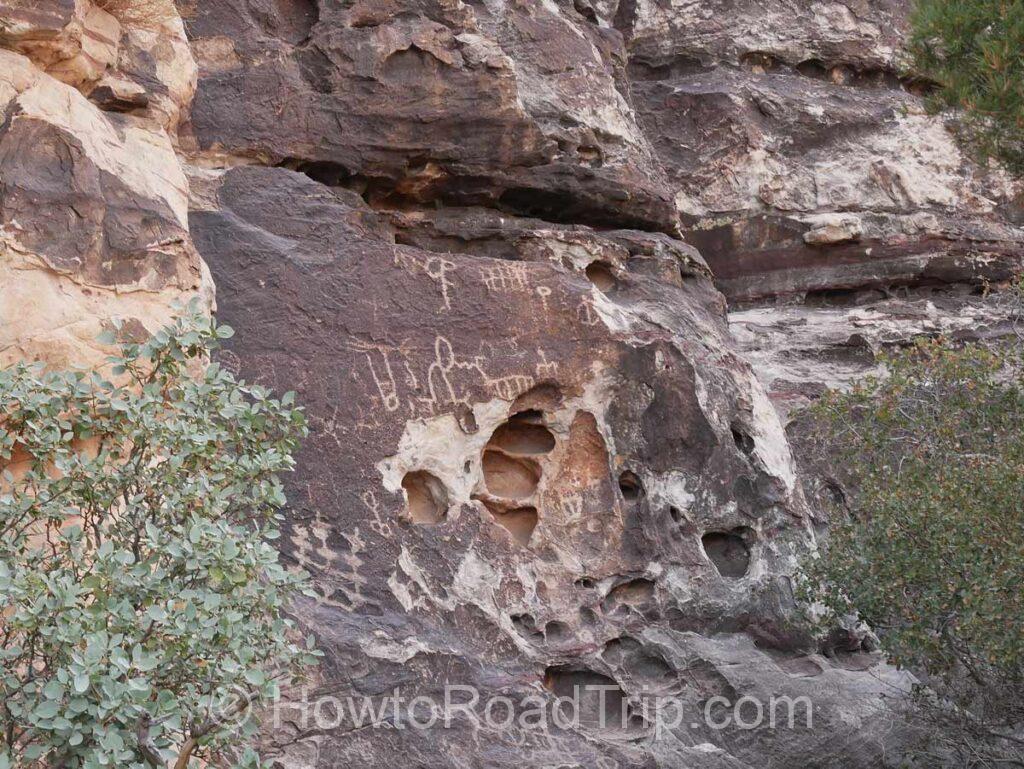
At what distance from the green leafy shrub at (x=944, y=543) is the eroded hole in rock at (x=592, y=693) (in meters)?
1.60

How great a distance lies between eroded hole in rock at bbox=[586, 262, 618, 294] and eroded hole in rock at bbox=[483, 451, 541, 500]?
184cm

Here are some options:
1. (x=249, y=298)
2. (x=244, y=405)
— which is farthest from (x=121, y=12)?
(x=244, y=405)

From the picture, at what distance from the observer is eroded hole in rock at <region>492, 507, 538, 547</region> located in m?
9.45

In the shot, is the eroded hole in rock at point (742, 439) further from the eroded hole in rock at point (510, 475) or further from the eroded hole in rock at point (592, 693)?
the eroded hole in rock at point (592, 693)

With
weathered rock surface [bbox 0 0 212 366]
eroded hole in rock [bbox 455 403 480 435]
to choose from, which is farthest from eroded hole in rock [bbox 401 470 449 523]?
weathered rock surface [bbox 0 0 212 366]

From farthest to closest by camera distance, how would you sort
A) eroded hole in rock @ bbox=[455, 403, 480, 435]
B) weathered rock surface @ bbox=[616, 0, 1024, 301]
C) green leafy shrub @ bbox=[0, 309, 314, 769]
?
weathered rock surface @ bbox=[616, 0, 1024, 301], eroded hole in rock @ bbox=[455, 403, 480, 435], green leafy shrub @ bbox=[0, 309, 314, 769]

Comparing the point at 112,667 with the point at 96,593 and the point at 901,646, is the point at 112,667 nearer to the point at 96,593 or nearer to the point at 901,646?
the point at 96,593

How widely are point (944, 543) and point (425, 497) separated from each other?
11.2ft

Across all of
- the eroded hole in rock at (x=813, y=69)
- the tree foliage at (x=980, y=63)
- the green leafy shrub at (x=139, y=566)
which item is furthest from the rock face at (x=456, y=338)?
the eroded hole in rock at (x=813, y=69)

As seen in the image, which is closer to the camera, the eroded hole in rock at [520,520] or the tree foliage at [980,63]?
the tree foliage at [980,63]

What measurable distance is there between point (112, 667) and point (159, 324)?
120 inches

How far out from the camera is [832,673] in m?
9.45

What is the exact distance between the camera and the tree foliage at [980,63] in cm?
783

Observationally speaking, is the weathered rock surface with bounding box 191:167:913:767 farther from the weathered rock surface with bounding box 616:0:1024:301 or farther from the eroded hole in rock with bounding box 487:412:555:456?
the weathered rock surface with bounding box 616:0:1024:301
